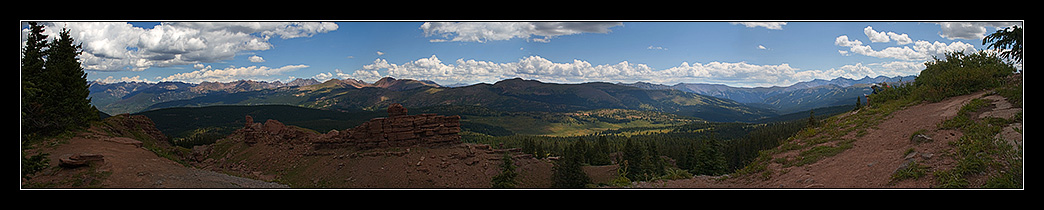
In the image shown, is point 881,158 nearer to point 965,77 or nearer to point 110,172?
point 965,77

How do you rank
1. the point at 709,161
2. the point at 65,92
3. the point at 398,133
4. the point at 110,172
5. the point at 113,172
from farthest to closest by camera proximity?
1. the point at 398,133
2. the point at 709,161
3. the point at 65,92
4. the point at 113,172
5. the point at 110,172

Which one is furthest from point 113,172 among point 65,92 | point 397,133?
point 397,133

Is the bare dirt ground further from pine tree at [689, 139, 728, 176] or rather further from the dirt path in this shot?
pine tree at [689, 139, 728, 176]

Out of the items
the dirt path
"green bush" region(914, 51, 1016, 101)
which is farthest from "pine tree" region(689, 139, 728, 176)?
the dirt path

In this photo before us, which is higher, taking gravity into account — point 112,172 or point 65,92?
point 65,92

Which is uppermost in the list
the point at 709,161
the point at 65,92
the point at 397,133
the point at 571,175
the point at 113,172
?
the point at 65,92

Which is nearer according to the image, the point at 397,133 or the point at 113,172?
the point at 113,172

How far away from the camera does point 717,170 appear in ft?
86.4

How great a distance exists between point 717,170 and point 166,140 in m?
45.3

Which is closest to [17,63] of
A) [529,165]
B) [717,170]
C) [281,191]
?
[281,191]

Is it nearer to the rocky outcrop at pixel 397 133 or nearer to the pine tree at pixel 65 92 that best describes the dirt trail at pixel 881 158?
the rocky outcrop at pixel 397 133

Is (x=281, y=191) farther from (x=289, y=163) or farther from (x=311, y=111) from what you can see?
(x=311, y=111)

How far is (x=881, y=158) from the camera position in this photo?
10867 mm

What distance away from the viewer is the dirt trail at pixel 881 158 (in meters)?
9.54
